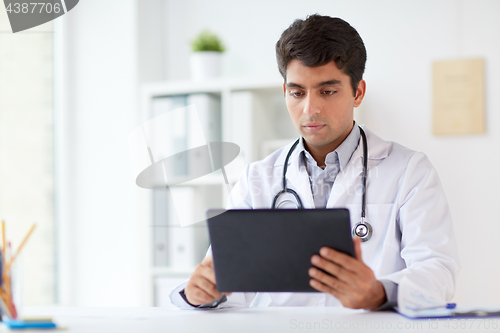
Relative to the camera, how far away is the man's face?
4.64 ft

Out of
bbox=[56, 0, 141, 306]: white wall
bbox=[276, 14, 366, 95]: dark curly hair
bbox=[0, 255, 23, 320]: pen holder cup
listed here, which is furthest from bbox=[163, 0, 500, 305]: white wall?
bbox=[0, 255, 23, 320]: pen holder cup

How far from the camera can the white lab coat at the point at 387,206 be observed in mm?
1206

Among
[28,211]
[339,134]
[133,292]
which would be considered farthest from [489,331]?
[28,211]

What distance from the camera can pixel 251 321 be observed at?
958mm

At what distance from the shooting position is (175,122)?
2395 millimetres

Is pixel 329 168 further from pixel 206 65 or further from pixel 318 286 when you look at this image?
pixel 206 65

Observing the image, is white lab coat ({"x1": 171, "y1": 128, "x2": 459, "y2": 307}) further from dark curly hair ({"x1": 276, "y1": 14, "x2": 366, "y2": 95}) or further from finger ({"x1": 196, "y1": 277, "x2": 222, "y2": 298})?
dark curly hair ({"x1": 276, "y1": 14, "x2": 366, "y2": 95})

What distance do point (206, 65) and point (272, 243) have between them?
1685mm

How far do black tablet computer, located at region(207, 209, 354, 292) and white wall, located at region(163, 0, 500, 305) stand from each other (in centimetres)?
147

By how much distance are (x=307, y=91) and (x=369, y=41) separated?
1202 millimetres

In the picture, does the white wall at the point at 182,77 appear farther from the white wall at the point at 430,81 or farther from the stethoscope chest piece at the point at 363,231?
the stethoscope chest piece at the point at 363,231

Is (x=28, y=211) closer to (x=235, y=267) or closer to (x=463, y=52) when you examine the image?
(x=235, y=267)

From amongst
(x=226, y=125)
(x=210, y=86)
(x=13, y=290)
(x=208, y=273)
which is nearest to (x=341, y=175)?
(x=208, y=273)

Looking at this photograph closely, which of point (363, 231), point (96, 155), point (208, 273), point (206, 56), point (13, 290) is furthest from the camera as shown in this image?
point (96, 155)
